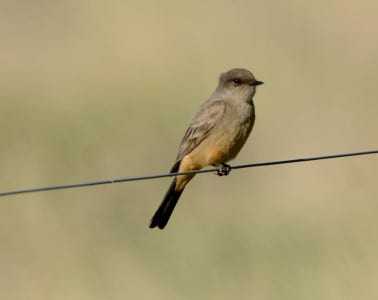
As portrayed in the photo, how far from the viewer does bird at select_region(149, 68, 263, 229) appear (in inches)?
334

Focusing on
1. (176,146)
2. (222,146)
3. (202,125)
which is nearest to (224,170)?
(222,146)

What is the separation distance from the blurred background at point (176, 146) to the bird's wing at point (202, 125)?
1017mm

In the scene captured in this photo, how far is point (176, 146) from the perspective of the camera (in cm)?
1177

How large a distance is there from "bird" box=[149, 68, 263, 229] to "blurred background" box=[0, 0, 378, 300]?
2.27 feet

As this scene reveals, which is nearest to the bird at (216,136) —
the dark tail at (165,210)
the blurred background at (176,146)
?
the dark tail at (165,210)

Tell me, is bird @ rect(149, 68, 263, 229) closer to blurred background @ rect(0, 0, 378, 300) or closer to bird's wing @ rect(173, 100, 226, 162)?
bird's wing @ rect(173, 100, 226, 162)

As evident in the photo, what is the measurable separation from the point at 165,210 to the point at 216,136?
67cm

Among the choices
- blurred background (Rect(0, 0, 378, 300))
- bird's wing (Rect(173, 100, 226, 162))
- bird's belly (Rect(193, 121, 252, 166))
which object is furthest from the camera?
blurred background (Rect(0, 0, 378, 300))

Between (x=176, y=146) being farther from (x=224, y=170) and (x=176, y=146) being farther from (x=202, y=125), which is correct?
(x=224, y=170)

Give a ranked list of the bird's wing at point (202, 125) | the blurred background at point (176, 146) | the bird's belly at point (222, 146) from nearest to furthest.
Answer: the bird's belly at point (222, 146)
the bird's wing at point (202, 125)
the blurred background at point (176, 146)

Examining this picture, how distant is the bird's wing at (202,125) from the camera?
862 centimetres

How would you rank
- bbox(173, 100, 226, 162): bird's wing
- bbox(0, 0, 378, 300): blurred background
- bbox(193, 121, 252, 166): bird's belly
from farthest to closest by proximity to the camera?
1. bbox(0, 0, 378, 300): blurred background
2. bbox(173, 100, 226, 162): bird's wing
3. bbox(193, 121, 252, 166): bird's belly

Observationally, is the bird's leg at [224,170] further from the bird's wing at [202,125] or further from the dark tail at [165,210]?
the dark tail at [165,210]

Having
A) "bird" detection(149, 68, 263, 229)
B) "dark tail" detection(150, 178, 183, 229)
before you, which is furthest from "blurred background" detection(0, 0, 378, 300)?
"bird" detection(149, 68, 263, 229)
